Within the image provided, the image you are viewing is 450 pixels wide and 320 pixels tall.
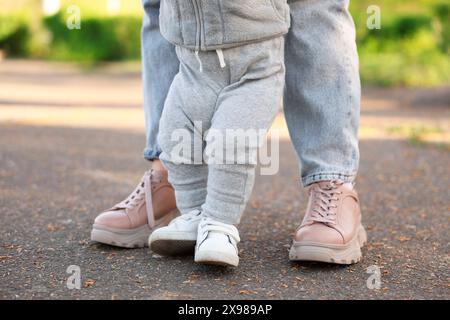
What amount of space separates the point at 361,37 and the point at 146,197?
9.76 metres

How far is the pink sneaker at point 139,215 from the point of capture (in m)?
1.89

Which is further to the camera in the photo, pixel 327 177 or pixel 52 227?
pixel 52 227

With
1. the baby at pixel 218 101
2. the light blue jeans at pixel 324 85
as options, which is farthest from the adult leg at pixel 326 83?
the baby at pixel 218 101

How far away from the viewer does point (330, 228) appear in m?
1.76

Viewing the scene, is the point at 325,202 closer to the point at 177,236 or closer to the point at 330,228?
the point at 330,228

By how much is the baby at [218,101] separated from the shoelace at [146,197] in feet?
0.74

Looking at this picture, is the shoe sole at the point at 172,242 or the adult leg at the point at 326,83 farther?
the adult leg at the point at 326,83

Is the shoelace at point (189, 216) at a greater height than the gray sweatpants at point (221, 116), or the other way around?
the gray sweatpants at point (221, 116)

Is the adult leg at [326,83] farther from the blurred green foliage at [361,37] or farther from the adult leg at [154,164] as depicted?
the blurred green foliage at [361,37]

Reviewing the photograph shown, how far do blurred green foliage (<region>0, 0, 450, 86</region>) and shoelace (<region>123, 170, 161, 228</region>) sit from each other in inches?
207

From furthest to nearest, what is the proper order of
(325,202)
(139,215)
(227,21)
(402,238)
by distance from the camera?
(402,238)
(139,215)
(325,202)
(227,21)

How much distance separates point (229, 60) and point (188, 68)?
0.38 feet

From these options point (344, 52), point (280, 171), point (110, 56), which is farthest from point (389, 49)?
point (344, 52)

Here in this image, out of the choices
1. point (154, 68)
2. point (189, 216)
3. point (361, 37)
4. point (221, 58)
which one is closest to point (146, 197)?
point (189, 216)
